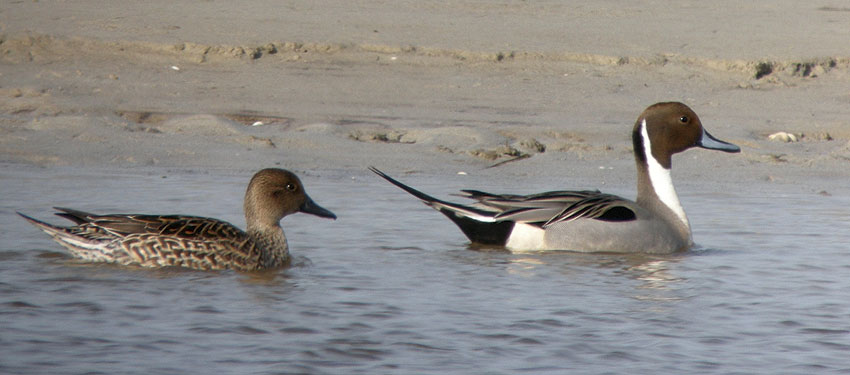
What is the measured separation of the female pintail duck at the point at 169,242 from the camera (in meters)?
6.59

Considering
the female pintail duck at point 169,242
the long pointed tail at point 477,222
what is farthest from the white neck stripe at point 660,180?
the female pintail duck at point 169,242

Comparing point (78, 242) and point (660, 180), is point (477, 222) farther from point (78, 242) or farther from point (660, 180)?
point (78, 242)

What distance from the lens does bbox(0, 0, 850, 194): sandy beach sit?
10.1m

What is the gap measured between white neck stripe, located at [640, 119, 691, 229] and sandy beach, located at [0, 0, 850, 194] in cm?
145

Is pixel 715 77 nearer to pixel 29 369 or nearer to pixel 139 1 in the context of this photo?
pixel 139 1

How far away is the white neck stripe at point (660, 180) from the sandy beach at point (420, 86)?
1.45m

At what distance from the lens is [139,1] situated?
13.9 m

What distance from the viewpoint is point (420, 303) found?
588 centimetres

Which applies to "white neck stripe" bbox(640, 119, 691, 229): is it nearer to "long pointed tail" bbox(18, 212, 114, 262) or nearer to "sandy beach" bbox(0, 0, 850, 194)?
"sandy beach" bbox(0, 0, 850, 194)

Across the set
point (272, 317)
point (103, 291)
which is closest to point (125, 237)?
point (103, 291)

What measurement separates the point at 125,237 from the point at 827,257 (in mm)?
3713

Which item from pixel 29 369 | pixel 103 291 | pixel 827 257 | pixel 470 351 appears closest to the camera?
pixel 29 369

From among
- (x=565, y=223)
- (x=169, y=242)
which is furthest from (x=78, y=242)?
(x=565, y=223)

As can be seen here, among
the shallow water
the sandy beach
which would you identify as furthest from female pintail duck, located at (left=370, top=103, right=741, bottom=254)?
the sandy beach
